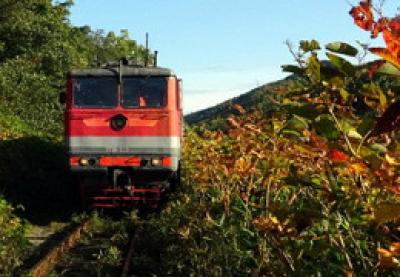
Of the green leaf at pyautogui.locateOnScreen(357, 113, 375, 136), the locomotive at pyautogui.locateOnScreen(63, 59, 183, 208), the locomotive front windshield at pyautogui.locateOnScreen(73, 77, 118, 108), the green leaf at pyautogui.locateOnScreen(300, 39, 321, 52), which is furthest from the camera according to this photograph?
the locomotive front windshield at pyautogui.locateOnScreen(73, 77, 118, 108)

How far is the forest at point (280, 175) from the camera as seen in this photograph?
1.83m

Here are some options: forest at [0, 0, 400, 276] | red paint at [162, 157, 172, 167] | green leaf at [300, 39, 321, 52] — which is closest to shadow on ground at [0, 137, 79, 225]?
forest at [0, 0, 400, 276]

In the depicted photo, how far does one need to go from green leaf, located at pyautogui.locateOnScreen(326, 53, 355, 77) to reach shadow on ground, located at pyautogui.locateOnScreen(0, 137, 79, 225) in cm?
1224

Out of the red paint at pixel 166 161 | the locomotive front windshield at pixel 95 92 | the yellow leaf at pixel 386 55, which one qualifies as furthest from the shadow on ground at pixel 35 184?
the yellow leaf at pixel 386 55

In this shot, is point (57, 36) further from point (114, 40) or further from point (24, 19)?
point (114, 40)

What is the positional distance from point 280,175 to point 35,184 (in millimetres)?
11247

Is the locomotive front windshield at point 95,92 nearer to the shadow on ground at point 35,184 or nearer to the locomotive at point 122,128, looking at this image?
the locomotive at point 122,128

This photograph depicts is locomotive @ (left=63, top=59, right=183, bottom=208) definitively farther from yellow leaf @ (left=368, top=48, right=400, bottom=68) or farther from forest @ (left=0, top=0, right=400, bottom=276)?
yellow leaf @ (left=368, top=48, right=400, bottom=68)

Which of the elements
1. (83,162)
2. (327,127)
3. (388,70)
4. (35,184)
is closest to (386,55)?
(388,70)

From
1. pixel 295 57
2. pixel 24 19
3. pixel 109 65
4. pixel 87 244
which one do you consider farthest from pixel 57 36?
pixel 295 57

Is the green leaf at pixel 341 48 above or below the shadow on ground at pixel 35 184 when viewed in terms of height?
above

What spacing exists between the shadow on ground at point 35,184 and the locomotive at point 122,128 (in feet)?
4.24

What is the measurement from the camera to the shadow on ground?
14.5 m

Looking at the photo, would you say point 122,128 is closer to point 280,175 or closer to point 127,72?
point 127,72
